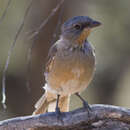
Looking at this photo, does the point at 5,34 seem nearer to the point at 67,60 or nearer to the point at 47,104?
the point at 47,104

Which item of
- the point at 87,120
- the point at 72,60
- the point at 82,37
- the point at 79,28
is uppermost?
the point at 79,28

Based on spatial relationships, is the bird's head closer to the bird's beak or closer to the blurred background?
the bird's beak

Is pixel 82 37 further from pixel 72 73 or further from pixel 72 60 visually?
pixel 72 73

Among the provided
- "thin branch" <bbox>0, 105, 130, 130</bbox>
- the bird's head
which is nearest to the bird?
the bird's head

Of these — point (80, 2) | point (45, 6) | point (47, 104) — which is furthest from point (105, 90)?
point (47, 104)

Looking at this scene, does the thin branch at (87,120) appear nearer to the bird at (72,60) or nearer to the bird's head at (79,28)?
the bird at (72,60)

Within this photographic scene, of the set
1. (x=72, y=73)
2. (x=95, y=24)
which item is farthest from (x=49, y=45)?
(x=95, y=24)
